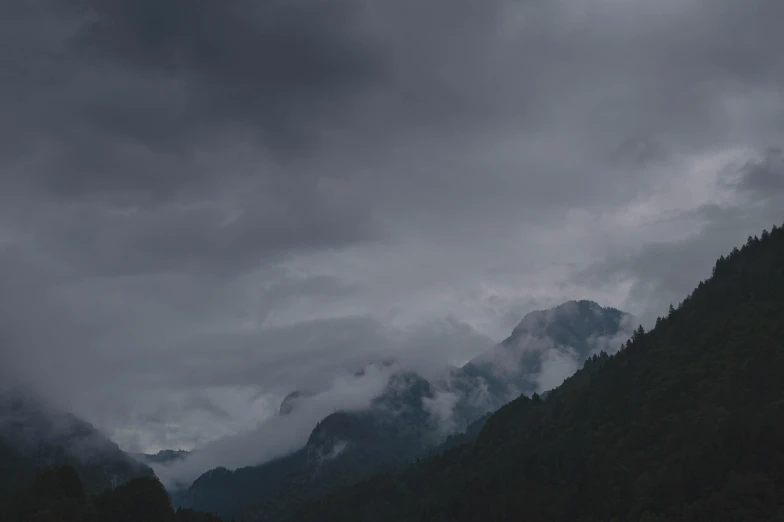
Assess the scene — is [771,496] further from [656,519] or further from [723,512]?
[656,519]

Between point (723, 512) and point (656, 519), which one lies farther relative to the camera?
point (656, 519)

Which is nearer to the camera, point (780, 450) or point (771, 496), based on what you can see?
point (771, 496)

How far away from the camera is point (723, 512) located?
180 m

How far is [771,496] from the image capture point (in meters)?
178

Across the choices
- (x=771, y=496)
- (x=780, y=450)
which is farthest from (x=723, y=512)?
(x=780, y=450)

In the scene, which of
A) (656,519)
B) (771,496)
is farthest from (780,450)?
(656,519)

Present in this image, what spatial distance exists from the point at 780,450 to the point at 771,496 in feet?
84.9

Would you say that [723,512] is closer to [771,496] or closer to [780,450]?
[771,496]

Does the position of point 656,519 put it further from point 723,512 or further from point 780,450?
point 780,450

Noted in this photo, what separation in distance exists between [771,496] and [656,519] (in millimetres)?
29513

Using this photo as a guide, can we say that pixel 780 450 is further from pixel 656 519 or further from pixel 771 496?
pixel 656 519

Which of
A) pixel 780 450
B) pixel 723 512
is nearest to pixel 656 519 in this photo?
pixel 723 512

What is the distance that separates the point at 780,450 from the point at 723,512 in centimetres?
3250

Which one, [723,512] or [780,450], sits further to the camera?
[780,450]
